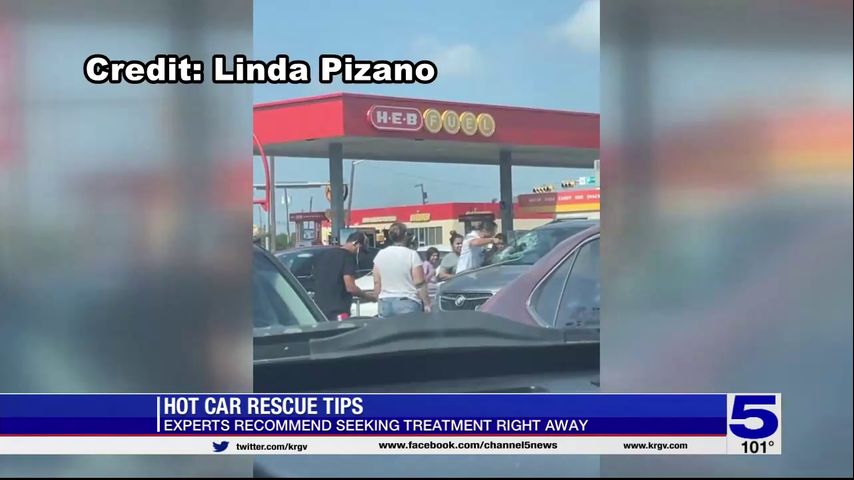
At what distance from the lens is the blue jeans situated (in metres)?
2.40

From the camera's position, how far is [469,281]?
2.40m

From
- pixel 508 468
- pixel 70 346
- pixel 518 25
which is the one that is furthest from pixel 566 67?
pixel 70 346

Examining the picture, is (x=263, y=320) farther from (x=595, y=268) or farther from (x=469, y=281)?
(x=595, y=268)

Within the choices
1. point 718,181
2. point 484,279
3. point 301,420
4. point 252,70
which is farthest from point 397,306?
point 718,181

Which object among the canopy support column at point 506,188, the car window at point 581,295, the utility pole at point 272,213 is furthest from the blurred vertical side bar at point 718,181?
the utility pole at point 272,213

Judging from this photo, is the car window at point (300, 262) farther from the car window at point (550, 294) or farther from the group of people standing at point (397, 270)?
the car window at point (550, 294)

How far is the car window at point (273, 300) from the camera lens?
239 centimetres

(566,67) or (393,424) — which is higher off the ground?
(566,67)

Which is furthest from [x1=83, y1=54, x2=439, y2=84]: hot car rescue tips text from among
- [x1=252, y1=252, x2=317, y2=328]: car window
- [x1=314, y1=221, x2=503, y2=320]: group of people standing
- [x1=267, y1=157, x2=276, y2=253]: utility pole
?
[x1=252, y1=252, x2=317, y2=328]: car window

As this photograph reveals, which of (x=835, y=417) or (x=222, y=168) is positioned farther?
(x=835, y=417)

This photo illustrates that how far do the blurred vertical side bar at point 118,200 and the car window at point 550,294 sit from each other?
0.96 metres

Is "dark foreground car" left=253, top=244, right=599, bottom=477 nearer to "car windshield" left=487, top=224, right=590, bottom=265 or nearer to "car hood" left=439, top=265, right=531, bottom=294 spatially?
"car hood" left=439, top=265, right=531, bottom=294

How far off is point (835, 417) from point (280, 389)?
190 cm

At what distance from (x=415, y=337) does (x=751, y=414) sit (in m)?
1.17
